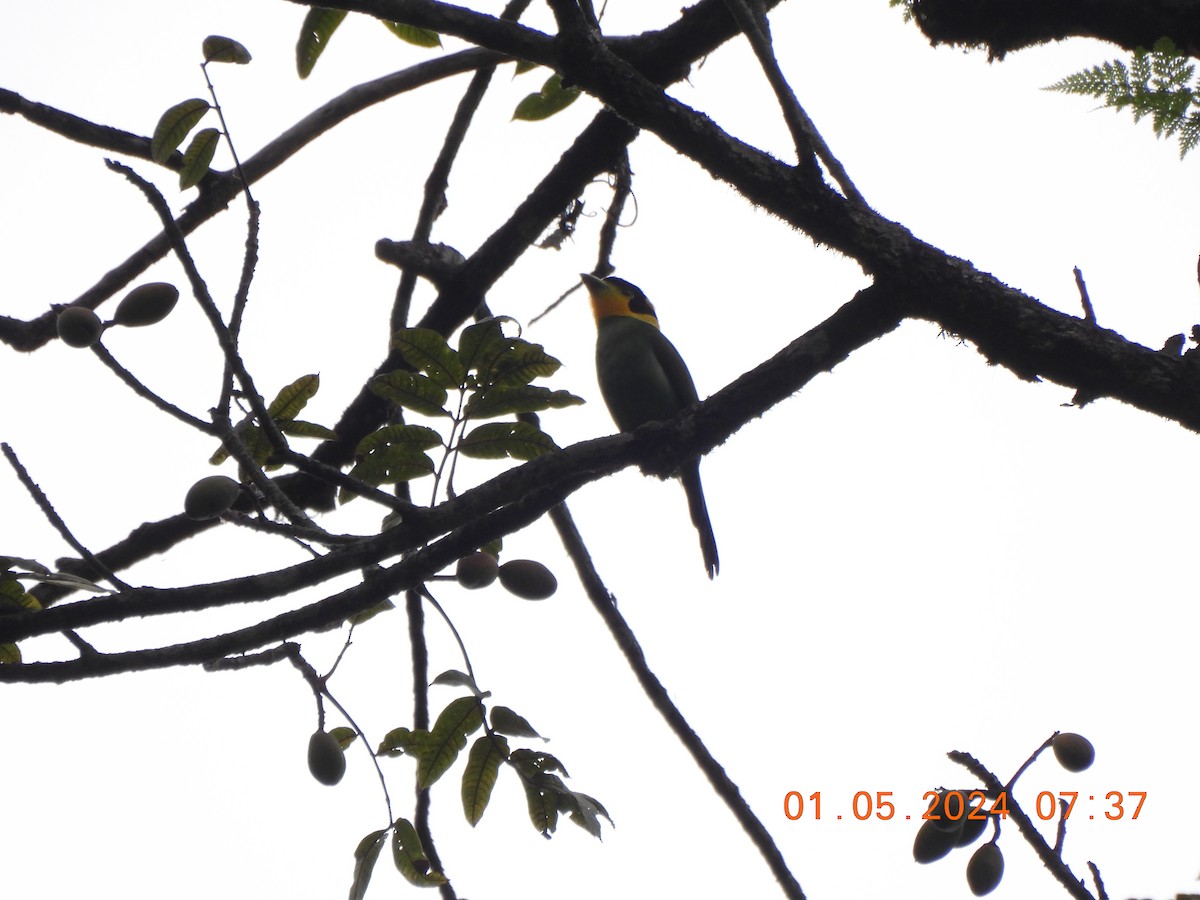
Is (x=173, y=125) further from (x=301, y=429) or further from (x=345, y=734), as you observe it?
(x=345, y=734)

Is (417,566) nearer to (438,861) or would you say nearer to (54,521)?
(54,521)

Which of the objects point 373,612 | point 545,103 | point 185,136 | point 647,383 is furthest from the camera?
point 647,383

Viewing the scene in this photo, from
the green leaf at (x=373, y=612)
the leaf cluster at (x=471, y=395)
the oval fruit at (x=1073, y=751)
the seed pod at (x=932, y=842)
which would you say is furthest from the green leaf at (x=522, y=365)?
the oval fruit at (x=1073, y=751)

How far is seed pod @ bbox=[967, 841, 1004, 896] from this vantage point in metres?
2.28

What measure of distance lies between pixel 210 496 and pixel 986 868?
1844 mm

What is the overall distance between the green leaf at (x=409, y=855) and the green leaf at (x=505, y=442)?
103cm

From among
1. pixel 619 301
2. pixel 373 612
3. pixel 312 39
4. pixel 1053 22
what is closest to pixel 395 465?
pixel 373 612

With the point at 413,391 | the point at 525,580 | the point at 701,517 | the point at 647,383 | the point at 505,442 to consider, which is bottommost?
the point at 525,580

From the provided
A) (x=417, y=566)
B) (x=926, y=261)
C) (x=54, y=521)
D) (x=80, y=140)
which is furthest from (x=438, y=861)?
(x=80, y=140)

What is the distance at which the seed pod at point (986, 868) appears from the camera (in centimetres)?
228

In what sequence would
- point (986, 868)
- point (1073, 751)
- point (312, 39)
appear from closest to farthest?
point (986, 868) < point (1073, 751) < point (312, 39)

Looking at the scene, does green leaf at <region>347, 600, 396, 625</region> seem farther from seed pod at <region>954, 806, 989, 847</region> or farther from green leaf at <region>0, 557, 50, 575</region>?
seed pod at <region>954, 806, 989, 847</region>

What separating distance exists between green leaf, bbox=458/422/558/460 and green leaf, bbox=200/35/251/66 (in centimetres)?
108

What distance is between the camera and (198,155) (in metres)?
2.68
